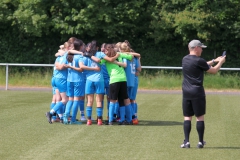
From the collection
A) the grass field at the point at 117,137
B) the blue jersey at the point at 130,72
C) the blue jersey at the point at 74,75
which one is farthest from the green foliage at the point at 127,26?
the blue jersey at the point at 74,75

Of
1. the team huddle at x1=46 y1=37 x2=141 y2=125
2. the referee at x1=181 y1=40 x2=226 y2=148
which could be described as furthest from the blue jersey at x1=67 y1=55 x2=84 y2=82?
the referee at x1=181 y1=40 x2=226 y2=148

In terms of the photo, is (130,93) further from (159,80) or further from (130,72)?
(159,80)

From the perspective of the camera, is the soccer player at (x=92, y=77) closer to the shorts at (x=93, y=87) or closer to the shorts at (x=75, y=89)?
the shorts at (x=93, y=87)

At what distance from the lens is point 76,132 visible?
13961 millimetres

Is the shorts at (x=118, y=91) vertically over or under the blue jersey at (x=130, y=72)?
under

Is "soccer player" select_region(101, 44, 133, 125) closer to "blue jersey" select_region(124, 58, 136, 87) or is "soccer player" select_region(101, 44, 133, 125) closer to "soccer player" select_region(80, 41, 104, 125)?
"soccer player" select_region(80, 41, 104, 125)

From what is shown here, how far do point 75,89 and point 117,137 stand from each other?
273 centimetres

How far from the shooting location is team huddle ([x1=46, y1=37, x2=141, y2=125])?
1532 centimetres

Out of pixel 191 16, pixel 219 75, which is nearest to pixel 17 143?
pixel 219 75

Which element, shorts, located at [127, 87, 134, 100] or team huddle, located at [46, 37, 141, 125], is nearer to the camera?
team huddle, located at [46, 37, 141, 125]

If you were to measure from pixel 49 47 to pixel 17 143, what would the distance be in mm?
25881

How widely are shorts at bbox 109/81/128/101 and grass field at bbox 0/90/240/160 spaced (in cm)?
78

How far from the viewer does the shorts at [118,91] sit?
15359 millimetres

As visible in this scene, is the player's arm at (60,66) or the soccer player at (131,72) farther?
the soccer player at (131,72)
